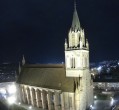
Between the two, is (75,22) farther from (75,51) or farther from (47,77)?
(47,77)

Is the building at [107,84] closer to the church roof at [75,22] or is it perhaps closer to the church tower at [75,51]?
the church tower at [75,51]

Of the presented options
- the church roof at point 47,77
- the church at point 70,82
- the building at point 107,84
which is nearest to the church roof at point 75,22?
the church at point 70,82

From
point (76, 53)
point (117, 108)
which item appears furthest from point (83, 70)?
point (117, 108)

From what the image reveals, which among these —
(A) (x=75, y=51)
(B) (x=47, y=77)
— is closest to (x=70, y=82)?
(A) (x=75, y=51)

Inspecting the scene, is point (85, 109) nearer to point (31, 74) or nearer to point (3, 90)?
point (31, 74)

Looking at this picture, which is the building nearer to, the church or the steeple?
the church

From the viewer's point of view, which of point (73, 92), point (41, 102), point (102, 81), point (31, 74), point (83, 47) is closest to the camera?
point (73, 92)

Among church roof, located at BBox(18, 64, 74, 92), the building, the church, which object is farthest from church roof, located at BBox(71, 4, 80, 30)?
the building
